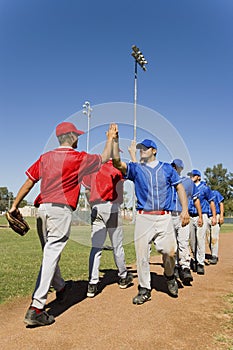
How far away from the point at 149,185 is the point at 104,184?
2.72ft

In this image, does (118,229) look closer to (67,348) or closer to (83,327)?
(83,327)

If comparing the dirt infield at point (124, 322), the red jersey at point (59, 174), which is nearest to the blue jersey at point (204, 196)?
the dirt infield at point (124, 322)

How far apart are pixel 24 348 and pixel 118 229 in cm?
261

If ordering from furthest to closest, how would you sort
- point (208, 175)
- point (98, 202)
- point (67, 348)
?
point (208, 175) < point (98, 202) < point (67, 348)

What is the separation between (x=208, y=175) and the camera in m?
89.4

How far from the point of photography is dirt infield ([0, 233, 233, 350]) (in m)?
3.33

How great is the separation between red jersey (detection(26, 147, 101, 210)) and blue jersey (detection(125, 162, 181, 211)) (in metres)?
0.98

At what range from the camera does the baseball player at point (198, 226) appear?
727 cm

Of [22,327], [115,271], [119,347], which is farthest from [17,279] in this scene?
[119,347]

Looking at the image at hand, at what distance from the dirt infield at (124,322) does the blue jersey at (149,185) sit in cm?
140

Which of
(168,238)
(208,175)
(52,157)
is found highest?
(208,175)

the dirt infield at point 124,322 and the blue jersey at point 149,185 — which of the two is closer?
the dirt infield at point 124,322

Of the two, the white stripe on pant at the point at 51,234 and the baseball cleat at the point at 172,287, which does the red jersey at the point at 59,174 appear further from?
the baseball cleat at the point at 172,287

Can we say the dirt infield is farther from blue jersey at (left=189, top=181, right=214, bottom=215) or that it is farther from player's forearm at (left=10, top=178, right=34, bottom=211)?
blue jersey at (left=189, top=181, right=214, bottom=215)
